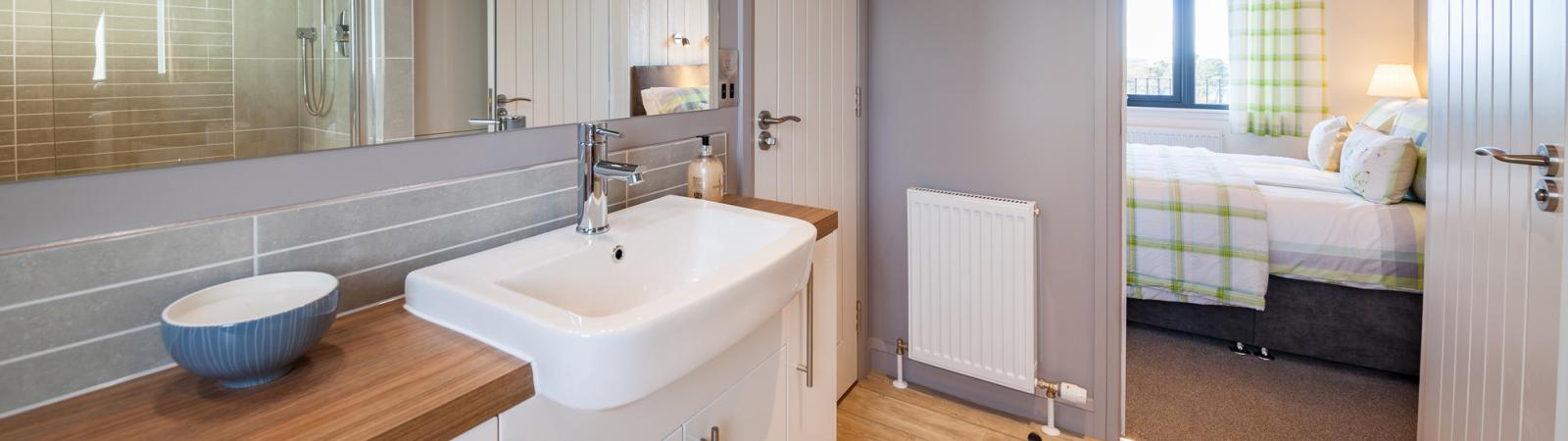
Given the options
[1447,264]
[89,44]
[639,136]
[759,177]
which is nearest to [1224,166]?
[1447,264]

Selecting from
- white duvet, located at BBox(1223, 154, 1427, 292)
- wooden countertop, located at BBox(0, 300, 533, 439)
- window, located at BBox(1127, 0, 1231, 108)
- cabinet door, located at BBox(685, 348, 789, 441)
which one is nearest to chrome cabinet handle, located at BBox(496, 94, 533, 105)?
wooden countertop, located at BBox(0, 300, 533, 439)

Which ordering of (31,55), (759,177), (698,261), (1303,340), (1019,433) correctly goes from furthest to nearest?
(1303,340)
(1019,433)
(759,177)
(698,261)
(31,55)

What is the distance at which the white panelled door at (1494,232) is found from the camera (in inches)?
43.9

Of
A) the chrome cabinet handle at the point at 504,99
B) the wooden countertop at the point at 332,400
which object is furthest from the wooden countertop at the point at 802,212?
the wooden countertop at the point at 332,400

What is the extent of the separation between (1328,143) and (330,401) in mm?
4389

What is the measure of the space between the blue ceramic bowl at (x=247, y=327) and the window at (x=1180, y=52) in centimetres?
541

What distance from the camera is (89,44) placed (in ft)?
2.45

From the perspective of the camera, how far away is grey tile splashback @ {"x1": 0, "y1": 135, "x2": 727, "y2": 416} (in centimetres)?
73

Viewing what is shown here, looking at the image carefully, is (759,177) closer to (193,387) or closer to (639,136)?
(639,136)

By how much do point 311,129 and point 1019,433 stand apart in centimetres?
197

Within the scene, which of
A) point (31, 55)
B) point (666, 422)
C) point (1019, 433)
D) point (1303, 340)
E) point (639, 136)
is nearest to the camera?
point (31, 55)

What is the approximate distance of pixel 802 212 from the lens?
156 cm

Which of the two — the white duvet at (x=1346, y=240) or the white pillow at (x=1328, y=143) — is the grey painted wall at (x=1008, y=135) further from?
the white pillow at (x=1328, y=143)

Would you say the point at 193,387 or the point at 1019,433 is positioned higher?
the point at 193,387
